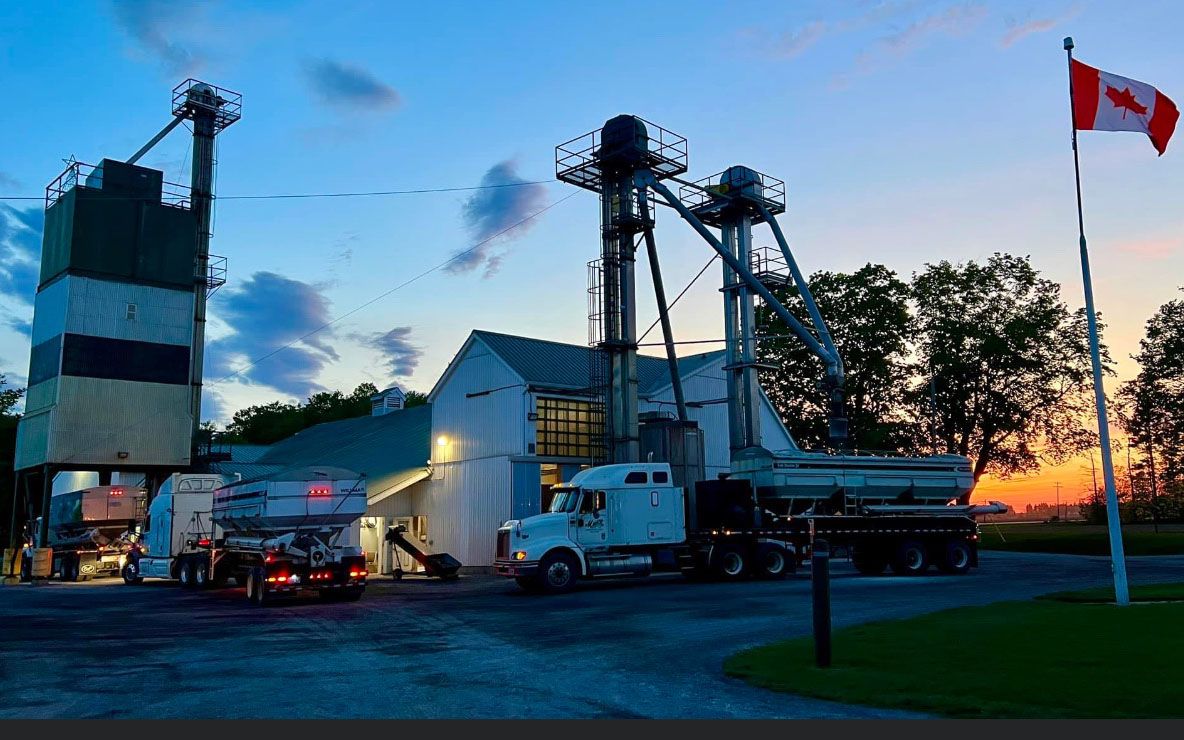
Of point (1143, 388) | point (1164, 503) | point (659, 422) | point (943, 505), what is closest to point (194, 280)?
point (659, 422)

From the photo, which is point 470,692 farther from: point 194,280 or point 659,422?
point 194,280

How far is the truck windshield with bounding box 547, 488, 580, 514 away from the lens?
2850 centimetres

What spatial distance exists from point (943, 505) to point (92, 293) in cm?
3928

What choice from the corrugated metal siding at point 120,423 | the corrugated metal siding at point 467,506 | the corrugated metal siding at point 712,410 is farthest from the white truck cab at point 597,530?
the corrugated metal siding at point 120,423

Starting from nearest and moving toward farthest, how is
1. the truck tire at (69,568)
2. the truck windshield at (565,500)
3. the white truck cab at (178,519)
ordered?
the truck windshield at (565,500), the white truck cab at (178,519), the truck tire at (69,568)

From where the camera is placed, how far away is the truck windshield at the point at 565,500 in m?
28.5

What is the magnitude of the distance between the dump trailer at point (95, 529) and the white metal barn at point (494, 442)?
9564 mm

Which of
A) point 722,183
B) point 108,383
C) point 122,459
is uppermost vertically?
point 722,183

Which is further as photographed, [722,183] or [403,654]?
[722,183]

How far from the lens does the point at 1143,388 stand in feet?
204

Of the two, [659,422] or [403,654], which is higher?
[659,422]

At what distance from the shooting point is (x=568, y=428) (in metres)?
38.9

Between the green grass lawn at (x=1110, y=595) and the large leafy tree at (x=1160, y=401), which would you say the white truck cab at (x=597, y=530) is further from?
the large leafy tree at (x=1160, y=401)

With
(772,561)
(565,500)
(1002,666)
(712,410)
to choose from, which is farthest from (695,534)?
(1002,666)
